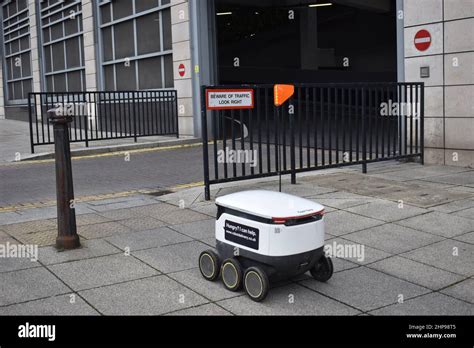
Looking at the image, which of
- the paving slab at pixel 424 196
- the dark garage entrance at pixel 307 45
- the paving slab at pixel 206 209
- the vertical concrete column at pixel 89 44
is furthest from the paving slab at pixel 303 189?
the dark garage entrance at pixel 307 45

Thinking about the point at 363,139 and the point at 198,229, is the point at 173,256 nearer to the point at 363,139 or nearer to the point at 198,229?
the point at 198,229

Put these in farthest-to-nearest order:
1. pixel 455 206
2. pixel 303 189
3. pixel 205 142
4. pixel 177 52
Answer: pixel 177 52
pixel 303 189
pixel 205 142
pixel 455 206

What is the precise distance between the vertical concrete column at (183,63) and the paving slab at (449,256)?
1173 centimetres

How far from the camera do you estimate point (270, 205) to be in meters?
4.68

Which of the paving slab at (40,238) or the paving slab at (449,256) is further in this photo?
the paving slab at (40,238)

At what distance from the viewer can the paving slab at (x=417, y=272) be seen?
16.5 ft

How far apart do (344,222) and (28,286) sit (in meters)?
3.65

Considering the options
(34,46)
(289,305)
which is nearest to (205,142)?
(289,305)

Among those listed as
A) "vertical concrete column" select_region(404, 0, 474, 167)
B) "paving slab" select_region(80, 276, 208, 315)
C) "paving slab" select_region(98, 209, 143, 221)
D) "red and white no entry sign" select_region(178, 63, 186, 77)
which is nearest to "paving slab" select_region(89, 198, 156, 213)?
"paving slab" select_region(98, 209, 143, 221)

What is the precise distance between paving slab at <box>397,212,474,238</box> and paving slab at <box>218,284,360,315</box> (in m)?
2.33

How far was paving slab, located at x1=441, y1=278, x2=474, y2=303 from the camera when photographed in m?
4.70

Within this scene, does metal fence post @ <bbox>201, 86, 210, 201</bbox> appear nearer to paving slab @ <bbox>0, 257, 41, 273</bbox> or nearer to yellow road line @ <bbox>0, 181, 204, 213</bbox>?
yellow road line @ <bbox>0, 181, 204, 213</bbox>

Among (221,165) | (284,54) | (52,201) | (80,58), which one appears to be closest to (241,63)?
(284,54)

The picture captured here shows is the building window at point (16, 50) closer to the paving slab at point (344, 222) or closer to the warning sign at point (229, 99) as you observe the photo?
the warning sign at point (229, 99)
